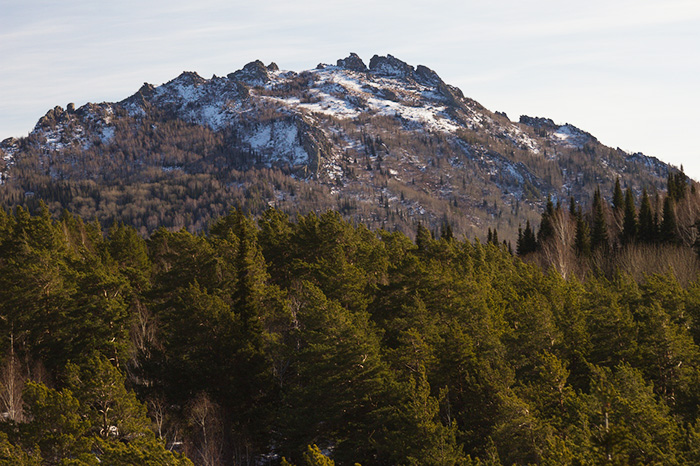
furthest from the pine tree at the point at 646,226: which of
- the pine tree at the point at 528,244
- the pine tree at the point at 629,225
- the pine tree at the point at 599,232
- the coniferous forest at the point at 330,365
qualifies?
the coniferous forest at the point at 330,365

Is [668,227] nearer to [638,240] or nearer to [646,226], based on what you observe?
[646,226]

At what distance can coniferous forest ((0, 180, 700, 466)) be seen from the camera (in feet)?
84.6

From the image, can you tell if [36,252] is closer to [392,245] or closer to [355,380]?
[355,380]

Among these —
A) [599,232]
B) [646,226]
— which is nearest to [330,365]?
[646,226]

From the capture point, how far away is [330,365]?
3178 cm

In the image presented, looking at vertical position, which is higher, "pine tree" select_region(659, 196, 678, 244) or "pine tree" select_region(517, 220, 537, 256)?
"pine tree" select_region(659, 196, 678, 244)

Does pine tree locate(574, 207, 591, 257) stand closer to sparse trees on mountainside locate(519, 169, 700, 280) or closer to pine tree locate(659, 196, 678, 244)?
sparse trees on mountainside locate(519, 169, 700, 280)

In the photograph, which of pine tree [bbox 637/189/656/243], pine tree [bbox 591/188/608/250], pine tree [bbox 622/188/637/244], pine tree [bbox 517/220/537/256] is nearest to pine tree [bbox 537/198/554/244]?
pine tree [bbox 517/220/537/256]

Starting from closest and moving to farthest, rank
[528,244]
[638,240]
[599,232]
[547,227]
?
1. [638,240]
2. [599,232]
3. [547,227]
4. [528,244]

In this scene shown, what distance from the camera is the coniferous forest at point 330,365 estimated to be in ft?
84.6

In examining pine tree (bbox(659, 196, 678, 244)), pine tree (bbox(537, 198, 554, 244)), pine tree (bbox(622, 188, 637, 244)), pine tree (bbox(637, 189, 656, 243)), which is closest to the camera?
pine tree (bbox(659, 196, 678, 244))

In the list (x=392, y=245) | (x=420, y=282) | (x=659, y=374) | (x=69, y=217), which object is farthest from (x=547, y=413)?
(x=69, y=217)

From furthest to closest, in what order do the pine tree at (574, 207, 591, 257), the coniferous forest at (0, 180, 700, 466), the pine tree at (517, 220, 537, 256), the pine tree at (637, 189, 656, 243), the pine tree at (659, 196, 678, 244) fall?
the pine tree at (517, 220, 537, 256) < the pine tree at (574, 207, 591, 257) < the pine tree at (637, 189, 656, 243) < the pine tree at (659, 196, 678, 244) < the coniferous forest at (0, 180, 700, 466)

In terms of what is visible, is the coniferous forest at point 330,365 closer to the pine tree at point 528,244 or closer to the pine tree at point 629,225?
the pine tree at point 629,225
